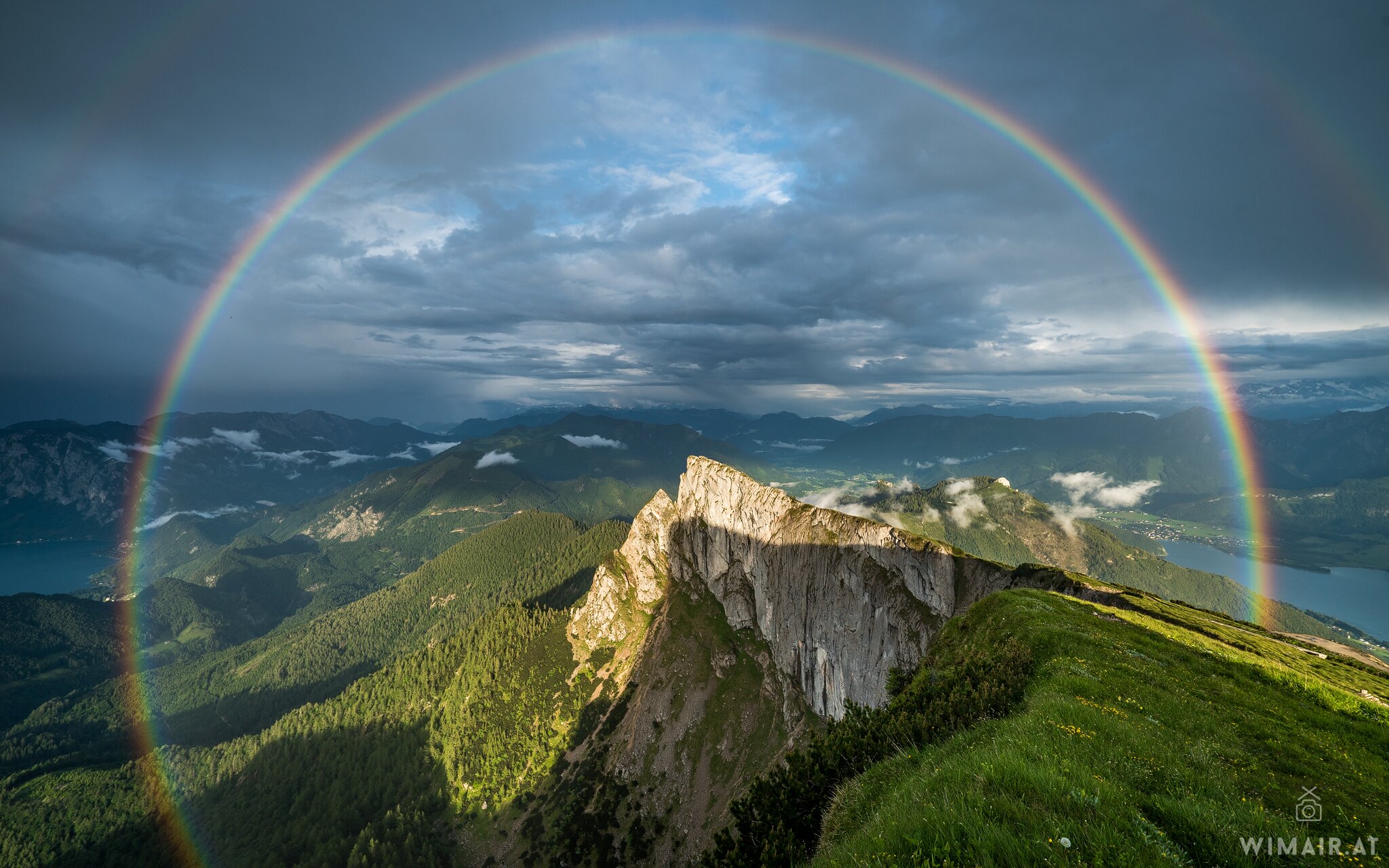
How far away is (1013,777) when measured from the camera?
29.8 feet

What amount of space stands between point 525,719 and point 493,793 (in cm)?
2430

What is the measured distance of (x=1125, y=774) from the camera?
10.9m

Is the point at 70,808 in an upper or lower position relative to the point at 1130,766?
lower

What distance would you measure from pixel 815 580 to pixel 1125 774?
377 feet

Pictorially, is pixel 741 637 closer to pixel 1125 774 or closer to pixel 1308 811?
pixel 1308 811

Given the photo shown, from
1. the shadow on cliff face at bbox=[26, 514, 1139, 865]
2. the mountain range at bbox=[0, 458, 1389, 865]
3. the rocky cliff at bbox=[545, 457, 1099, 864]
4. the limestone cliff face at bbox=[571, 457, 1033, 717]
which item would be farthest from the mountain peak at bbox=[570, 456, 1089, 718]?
the mountain range at bbox=[0, 458, 1389, 865]

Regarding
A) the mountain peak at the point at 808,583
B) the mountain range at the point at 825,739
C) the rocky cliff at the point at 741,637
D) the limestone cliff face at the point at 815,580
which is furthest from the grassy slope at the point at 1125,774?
the limestone cliff face at the point at 815,580

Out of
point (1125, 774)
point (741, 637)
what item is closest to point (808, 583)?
point (741, 637)

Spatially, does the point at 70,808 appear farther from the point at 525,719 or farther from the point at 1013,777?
the point at 1013,777

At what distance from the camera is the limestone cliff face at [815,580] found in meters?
93.1

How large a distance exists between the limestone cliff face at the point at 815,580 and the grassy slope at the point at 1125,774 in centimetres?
6524

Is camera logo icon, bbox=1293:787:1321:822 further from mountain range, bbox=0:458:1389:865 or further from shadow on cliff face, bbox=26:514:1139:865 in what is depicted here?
shadow on cliff face, bbox=26:514:1139:865

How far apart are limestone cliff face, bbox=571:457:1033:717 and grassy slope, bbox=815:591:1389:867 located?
65.2m

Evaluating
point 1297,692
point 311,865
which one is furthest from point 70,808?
point 1297,692
